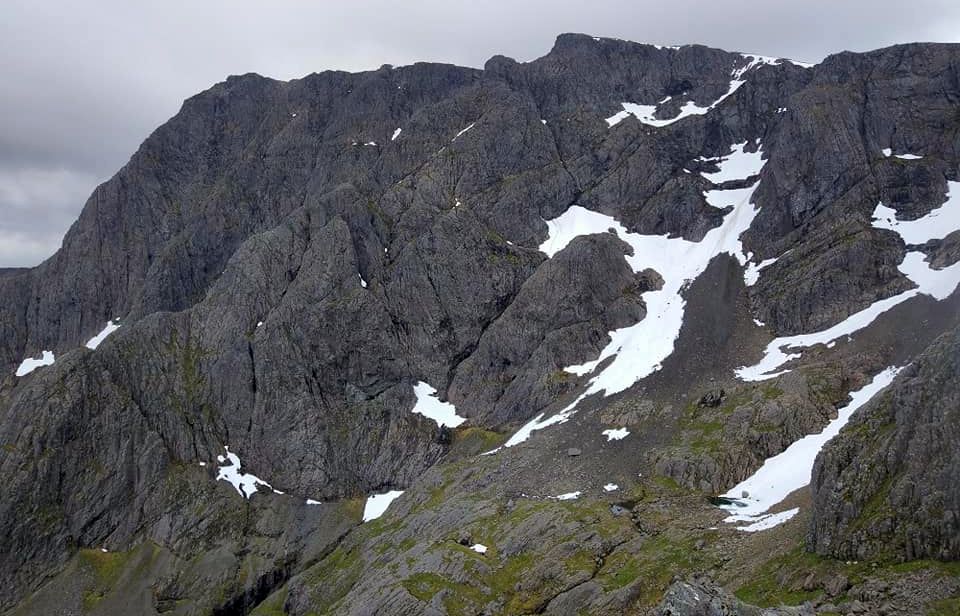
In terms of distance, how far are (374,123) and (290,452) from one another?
9463 centimetres

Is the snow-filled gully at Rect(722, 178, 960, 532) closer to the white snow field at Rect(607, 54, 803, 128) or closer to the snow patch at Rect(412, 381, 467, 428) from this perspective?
the snow patch at Rect(412, 381, 467, 428)

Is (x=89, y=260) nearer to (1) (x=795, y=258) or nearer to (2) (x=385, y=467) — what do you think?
(2) (x=385, y=467)

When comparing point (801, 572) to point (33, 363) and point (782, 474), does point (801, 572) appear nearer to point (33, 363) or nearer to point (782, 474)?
point (782, 474)

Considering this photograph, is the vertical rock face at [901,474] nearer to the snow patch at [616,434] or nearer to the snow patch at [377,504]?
the snow patch at [616,434]

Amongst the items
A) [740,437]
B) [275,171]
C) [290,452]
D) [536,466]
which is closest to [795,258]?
[740,437]

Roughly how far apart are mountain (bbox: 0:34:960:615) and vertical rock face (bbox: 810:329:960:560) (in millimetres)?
229

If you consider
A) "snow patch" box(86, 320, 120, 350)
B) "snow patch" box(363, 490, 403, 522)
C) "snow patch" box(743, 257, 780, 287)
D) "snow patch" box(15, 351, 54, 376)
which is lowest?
"snow patch" box(363, 490, 403, 522)

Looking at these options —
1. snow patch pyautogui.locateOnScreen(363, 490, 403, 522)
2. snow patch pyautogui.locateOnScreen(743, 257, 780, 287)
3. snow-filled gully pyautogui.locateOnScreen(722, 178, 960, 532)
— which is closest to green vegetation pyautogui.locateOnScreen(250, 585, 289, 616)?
snow patch pyautogui.locateOnScreen(363, 490, 403, 522)

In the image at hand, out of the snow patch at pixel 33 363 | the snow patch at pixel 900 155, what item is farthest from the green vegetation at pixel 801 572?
the snow patch at pixel 33 363

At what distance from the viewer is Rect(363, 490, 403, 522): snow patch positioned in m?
97.8

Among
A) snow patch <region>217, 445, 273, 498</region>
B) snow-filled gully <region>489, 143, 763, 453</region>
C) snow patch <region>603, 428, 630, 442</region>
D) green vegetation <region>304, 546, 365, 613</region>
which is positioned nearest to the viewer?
green vegetation <region>304, 546, 365, 613</region>

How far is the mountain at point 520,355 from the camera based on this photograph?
178 feet

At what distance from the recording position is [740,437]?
71750 millimetres

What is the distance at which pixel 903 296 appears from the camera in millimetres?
86188
